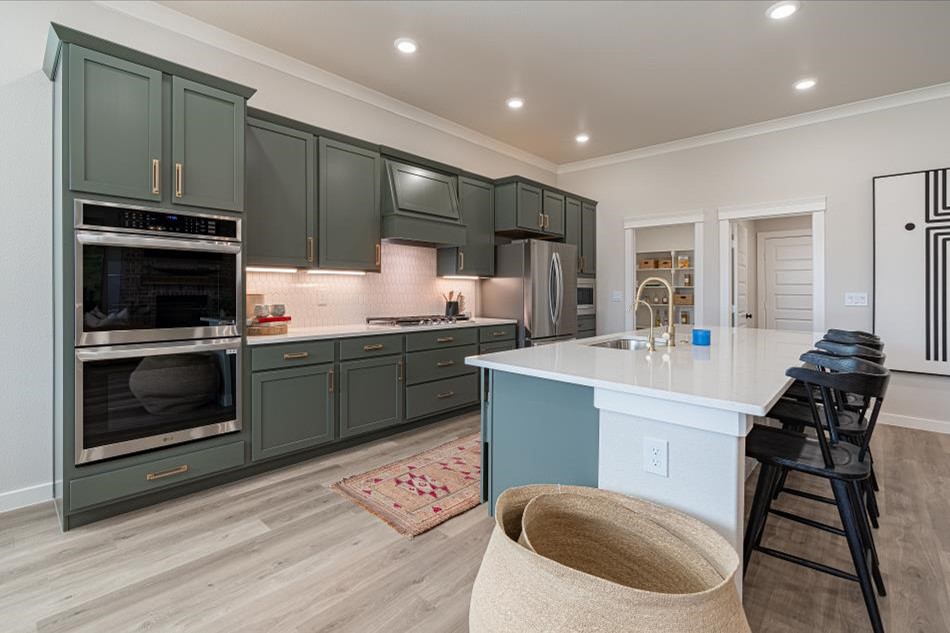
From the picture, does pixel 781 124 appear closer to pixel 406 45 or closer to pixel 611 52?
pixel 611 52

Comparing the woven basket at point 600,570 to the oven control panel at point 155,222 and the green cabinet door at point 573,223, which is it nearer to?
the oven control panel at point 155,222

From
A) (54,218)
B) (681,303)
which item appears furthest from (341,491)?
(681,303)

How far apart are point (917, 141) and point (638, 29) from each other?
3.03m

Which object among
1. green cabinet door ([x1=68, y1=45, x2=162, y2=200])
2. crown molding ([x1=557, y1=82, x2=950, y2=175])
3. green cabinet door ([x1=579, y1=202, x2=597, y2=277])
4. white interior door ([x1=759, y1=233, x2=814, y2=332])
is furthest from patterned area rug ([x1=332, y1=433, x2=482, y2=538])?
white interior door ([x1=759, y1=233, x2=814, y2=332])

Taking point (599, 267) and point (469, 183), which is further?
point (599, 267)

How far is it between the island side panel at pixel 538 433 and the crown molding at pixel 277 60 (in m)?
3.00

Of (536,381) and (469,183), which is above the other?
(469,183)

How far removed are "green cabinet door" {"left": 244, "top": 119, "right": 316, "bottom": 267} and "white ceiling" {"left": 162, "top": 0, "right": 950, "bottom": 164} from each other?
755mm

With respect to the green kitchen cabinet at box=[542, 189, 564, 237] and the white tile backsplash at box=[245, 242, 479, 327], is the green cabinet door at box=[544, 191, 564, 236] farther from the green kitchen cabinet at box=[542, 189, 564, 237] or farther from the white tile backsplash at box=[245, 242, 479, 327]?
the white tile backsplash at box=[245, 242, 479, 327]

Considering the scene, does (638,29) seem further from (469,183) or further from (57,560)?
(57,560)

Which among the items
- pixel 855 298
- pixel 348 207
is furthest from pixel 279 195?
pixel 855 298

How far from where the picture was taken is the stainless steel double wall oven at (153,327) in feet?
7.39

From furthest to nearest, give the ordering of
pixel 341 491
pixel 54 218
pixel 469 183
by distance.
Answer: pixel 469 183
pixel 341 491
pixel 54 218

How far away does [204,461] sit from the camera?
2631 mm
